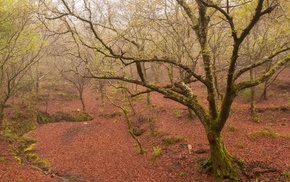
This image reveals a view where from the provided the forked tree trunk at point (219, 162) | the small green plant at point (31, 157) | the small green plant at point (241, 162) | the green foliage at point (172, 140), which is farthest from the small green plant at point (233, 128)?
the small green plant at point (31, 157)

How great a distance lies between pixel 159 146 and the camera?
43.3ft

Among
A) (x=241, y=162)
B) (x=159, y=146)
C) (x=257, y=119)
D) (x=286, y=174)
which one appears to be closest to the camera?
(x=286, y=174)

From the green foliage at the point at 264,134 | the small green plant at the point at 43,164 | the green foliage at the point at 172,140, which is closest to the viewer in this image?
the green foliage at the point at 264,134

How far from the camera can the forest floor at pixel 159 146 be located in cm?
926

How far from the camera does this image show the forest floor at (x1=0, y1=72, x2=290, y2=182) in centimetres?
926

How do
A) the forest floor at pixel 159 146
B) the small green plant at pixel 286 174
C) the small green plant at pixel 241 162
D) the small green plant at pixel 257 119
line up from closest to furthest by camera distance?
the small green plant at pixel 286 174 → the small green plant at pixel 241 162 → the forest floor at pixel 159 146 → the small green plant at pixel 257 119

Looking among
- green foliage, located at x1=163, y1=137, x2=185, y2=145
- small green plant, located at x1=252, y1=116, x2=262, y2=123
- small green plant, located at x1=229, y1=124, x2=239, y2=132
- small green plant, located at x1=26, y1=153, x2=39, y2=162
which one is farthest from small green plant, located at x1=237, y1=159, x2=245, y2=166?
small green plant, located at x1=26, y1=153, x2=39, y2=162

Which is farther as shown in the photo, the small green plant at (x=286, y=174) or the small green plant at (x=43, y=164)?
the small green plant at (x=43, y=164)

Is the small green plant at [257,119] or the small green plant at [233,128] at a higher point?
the small green plant at [257,119]

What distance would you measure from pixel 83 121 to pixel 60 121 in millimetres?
2286

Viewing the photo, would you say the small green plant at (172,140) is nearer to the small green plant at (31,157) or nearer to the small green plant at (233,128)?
the small green plant at (233,128)

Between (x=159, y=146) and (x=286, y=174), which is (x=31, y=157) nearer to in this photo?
(x=159, y=146)

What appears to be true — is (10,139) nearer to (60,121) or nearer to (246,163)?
(60,121)

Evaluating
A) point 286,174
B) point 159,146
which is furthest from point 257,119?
point 286,174
